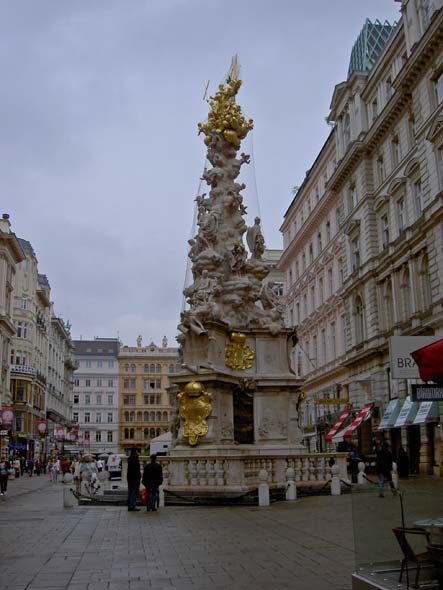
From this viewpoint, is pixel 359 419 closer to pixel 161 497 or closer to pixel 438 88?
pixel 438 88

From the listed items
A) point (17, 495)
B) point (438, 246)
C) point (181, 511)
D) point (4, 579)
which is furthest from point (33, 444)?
point (4, 579)

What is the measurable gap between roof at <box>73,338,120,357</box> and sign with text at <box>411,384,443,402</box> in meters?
125

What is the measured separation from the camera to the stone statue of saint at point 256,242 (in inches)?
961

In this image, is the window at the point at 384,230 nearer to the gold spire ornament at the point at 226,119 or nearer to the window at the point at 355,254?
the window at the point at 355,254

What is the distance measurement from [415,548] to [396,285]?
3370cm

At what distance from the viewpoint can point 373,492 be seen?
276 inches

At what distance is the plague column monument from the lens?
19.6 metres

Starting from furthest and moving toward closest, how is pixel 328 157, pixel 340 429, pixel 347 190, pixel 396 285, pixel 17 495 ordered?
pixel 328 157 < pixel 347 190 < pixel 340 429 < pixel 396 285 < pixel 17 495

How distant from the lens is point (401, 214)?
3975cm

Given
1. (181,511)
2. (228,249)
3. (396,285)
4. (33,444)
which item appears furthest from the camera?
(33,444)

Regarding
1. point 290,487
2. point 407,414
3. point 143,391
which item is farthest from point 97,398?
point 290,487

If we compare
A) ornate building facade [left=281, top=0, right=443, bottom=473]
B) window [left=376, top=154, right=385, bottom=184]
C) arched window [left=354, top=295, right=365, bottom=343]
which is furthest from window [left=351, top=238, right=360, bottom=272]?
window [left=376, top=154, right=385, bottom=184]

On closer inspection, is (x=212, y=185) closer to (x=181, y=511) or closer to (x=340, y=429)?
(x=181, y=511)

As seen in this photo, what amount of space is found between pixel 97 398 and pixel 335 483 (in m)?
111
